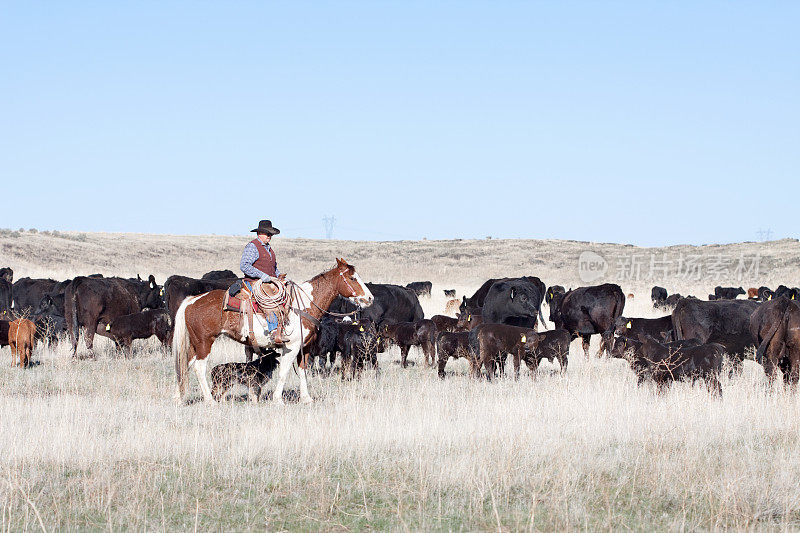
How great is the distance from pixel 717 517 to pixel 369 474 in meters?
2.84

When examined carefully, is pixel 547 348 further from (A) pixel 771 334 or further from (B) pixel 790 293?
(B) pixel 790 293

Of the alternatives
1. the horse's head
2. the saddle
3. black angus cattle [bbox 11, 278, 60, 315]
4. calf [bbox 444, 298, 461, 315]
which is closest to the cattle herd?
the horse's head

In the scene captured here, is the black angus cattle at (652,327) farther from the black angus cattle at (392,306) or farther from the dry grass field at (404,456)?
the black angus cattle at (392,306)

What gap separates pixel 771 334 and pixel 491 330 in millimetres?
4312

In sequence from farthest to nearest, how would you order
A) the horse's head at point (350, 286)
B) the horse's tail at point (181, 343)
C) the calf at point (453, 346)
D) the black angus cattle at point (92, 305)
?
the black angus cattle at point (92, 305)
the calf at point (453, 346)
the horse's head at point (350, 286)
the horse's tail at point (181, 343)

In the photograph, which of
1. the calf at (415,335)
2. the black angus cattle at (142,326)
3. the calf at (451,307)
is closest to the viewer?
the calf at (415,335)

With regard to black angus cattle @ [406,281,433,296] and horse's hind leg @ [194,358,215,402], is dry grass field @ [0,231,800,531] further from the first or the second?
black angus cattle @ [406,281,433,296]

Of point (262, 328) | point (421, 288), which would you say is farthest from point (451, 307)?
point (262, 328)

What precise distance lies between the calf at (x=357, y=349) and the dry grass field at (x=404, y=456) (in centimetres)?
41

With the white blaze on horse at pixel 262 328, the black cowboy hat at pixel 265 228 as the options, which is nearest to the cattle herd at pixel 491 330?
the white blaze on horse at pixel 262 328

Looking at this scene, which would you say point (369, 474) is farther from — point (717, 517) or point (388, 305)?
point (388, 305)

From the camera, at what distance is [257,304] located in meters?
11.2

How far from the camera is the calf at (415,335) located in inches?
616

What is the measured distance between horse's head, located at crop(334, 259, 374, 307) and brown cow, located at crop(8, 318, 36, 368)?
657 centimetres
